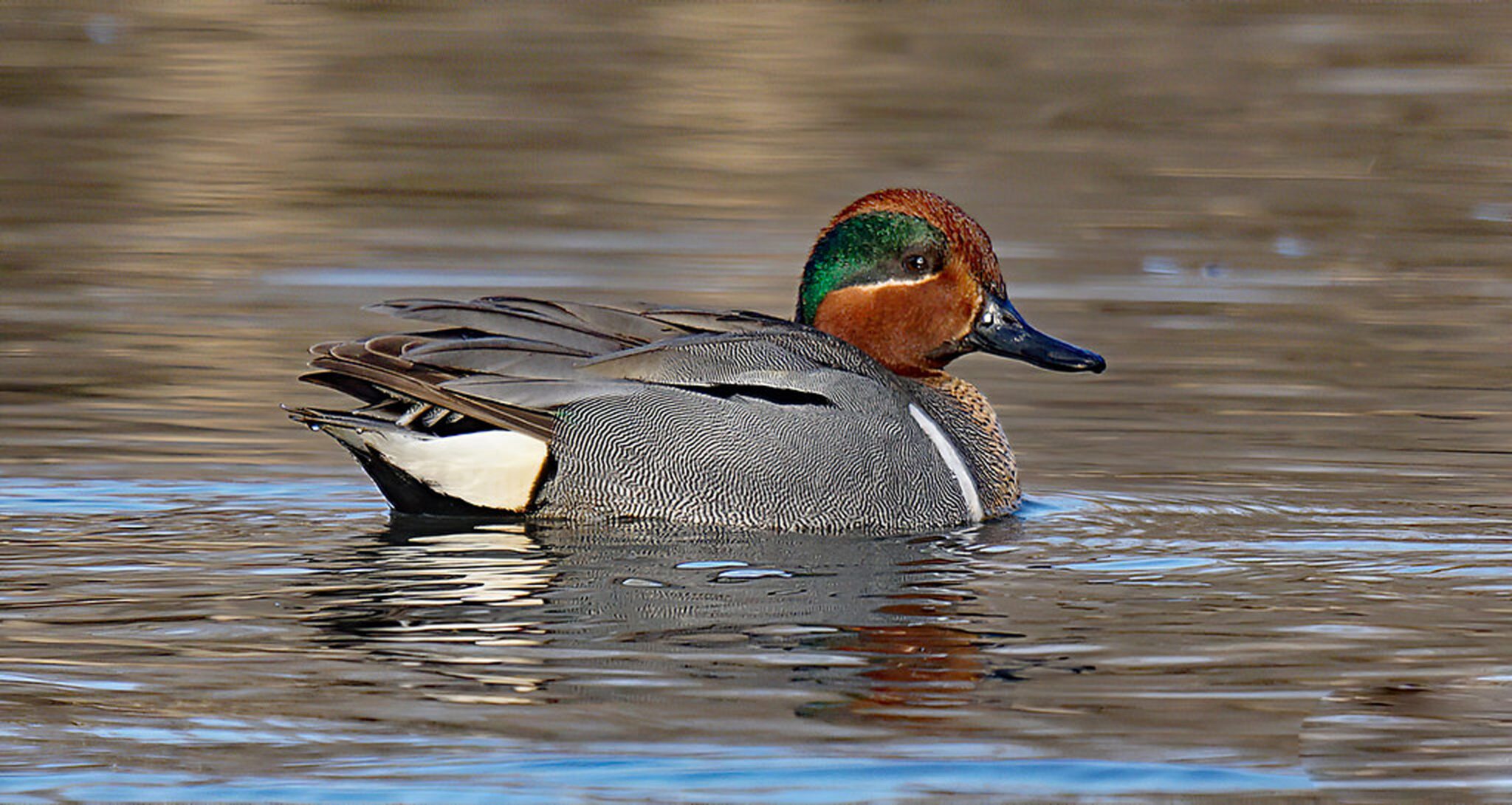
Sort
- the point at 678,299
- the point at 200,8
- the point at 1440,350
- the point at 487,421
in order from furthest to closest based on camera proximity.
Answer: the point at 200,8 < the point at 678,299 < the point at 1440,350 < the point at 487,421

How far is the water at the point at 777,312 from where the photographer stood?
4.65 meters

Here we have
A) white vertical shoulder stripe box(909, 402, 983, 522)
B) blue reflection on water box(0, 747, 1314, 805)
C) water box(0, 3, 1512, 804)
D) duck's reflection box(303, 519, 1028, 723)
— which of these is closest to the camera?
blue reflection on water box(0, 747, 1314, 805)

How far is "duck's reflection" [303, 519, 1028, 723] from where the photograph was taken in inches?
197

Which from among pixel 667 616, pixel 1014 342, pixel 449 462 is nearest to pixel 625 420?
pixel 449 462

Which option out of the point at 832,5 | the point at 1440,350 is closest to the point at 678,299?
the point at 1440,350

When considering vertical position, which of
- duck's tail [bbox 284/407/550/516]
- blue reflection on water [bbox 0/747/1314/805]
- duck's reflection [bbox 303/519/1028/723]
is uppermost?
duck's tail [bbox 284/407/550/516]

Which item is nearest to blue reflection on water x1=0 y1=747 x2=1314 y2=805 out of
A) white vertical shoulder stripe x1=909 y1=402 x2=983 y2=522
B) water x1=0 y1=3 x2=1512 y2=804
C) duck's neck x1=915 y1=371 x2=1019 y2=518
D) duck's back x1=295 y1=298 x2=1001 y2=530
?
water x1=0 y1=3 x2=1512 y2=804

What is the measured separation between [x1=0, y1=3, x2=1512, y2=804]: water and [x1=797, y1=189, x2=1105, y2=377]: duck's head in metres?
0.54

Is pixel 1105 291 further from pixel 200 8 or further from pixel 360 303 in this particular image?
pixel 200 8

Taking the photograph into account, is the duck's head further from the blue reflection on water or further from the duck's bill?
the blue reflection on water

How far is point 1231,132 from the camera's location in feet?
49.2

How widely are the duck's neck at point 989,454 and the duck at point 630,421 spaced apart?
0.63 feet

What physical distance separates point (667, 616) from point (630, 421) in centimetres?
113

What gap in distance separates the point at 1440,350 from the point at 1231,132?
536cm
